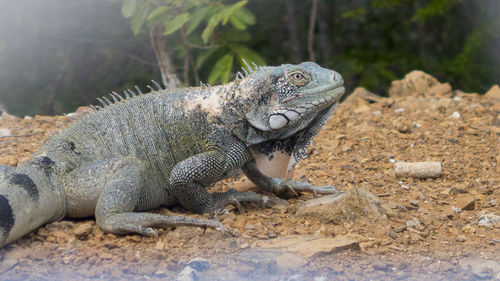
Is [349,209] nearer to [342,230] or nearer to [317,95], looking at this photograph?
[342,230]

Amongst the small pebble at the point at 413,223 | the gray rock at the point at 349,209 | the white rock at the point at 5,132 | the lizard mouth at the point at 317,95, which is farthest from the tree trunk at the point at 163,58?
the small pebble at the point at 413,223

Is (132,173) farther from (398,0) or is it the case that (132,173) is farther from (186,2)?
(398,0)

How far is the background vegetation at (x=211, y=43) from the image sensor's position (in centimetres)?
500

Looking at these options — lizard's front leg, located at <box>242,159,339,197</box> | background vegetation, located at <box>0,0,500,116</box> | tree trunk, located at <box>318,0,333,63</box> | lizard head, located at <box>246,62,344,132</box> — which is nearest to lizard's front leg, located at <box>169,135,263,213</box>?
lizard head, located at <box>246,62,344,132</box>

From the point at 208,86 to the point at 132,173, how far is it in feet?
3.30

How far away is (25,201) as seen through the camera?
3.34 m

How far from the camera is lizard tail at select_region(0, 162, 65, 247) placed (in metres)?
3.20

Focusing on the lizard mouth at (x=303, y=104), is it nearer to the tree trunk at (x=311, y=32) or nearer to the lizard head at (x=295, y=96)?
the lizard head at (x=295, y=96)

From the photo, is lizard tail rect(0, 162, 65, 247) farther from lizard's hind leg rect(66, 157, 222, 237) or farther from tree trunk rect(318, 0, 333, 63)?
tree trunk rect(318, 0, 333, 63)

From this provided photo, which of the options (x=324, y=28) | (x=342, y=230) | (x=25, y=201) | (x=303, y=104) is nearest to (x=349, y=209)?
(x=342, y=230)

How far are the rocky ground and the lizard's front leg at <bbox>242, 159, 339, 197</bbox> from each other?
0.43 feet

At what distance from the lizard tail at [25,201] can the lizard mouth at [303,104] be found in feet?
5.50

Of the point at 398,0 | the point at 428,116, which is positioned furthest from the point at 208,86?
the point at 398,0

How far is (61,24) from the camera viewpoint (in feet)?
15.9
